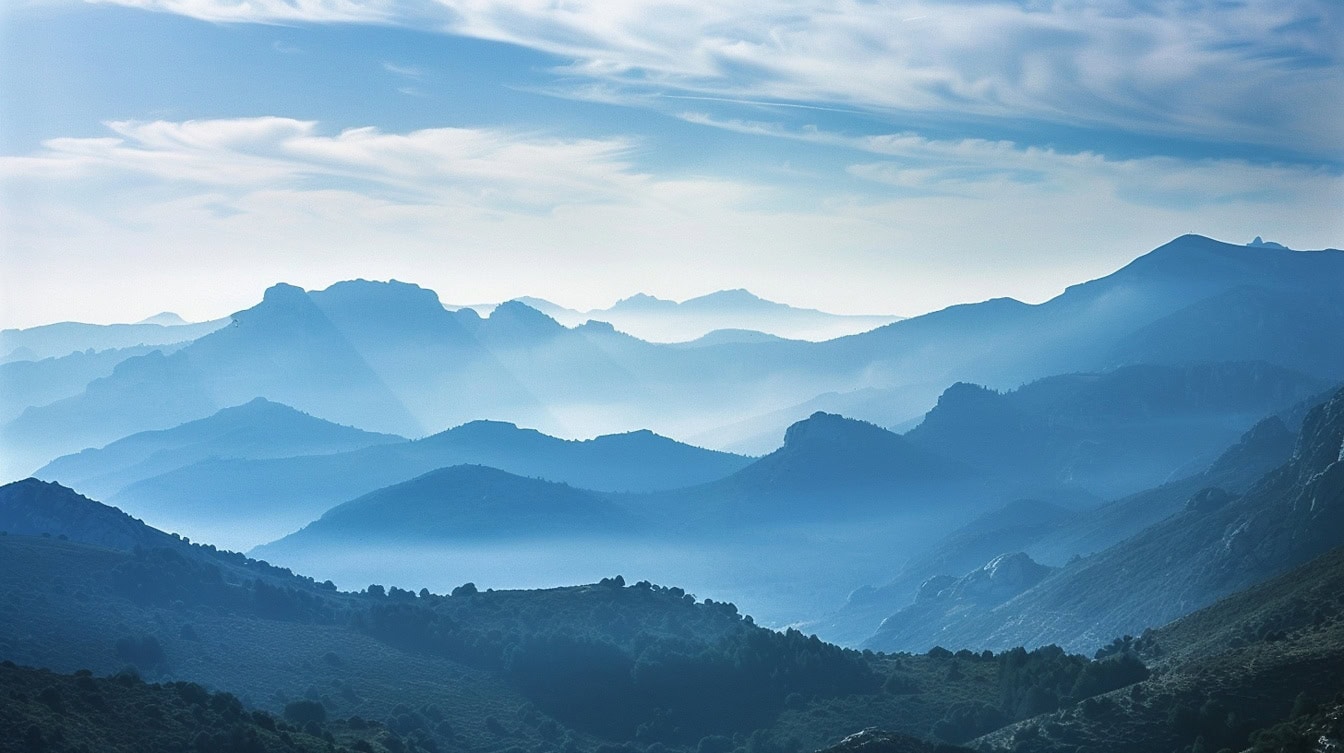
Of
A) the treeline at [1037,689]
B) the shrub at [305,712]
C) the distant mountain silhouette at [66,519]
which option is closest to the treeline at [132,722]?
the shrub at [305,712]

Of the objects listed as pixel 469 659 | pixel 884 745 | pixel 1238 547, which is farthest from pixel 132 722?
pixel 1238 547

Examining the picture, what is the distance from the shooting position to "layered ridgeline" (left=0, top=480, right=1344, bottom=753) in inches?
2945

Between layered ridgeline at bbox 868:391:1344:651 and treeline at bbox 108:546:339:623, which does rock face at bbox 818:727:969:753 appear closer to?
treeline at bbox 108:546:339:623

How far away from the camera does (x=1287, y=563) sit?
6097 inches

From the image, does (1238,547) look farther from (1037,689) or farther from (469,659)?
(469,659)

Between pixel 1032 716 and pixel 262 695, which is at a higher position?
pixel 262 695

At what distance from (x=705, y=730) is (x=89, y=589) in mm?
56361

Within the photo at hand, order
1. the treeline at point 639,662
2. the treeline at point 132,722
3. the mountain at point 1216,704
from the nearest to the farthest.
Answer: the treeline at point 132,722, the mountain at point 1216,704, the treeline at point 639,662

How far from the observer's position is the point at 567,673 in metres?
115

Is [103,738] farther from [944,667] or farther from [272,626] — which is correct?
[944,667]

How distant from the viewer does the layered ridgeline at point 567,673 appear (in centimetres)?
7481

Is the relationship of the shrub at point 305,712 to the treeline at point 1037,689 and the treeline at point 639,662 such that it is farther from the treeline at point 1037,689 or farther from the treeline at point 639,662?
the treeline at point 1037,689

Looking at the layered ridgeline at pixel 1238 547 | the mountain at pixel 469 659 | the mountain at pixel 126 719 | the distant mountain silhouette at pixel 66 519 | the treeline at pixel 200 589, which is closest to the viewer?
the mountain at pixel 126 719

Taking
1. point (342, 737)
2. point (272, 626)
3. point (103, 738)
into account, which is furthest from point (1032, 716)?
point (272, 626)
